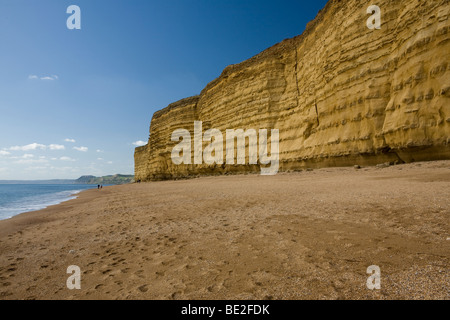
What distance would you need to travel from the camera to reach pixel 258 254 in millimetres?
3070

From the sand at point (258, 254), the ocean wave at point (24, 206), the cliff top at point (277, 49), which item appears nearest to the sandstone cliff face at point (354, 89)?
the cliff top at point (277, 49)

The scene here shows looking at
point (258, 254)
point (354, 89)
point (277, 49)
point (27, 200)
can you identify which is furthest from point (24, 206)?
point (277, 49)

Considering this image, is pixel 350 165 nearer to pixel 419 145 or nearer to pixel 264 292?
pixel 419 145

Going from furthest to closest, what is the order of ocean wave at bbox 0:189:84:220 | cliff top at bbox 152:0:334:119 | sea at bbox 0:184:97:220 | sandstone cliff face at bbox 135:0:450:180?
cliff top at bbox 152:0:334:119
sea at bbox 0:184:97:220
ocean wave at bbox 0:189:84:220
sandstone cliff face at bbox 135:0:450:180

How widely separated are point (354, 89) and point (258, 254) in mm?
14618

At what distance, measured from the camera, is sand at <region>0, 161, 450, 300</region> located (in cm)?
222

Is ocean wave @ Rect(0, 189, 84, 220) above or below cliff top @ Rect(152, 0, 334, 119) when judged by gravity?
below

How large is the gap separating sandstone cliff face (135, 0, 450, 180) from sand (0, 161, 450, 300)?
6828mm

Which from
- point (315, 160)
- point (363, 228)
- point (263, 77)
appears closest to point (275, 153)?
point (315, 160)

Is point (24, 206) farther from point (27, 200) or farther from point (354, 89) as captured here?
point (354, 89)

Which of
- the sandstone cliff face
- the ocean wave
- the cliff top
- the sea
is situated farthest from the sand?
the cliff top

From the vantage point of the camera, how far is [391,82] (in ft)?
39.9

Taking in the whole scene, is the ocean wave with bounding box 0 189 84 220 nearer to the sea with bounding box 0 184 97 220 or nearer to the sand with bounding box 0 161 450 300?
the sea with bounding box 0 184 97 220
